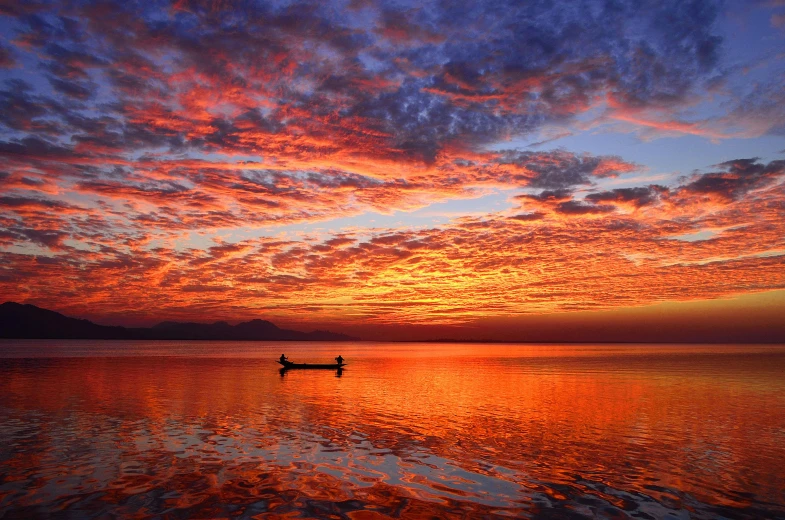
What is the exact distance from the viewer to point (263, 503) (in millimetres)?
17125

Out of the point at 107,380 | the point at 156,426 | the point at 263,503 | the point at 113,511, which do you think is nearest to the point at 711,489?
the point at 263,503

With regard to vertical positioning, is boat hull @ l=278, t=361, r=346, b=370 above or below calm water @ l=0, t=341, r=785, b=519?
above

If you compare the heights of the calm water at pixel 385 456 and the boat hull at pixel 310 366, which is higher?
the boat hull at pixel 310 366

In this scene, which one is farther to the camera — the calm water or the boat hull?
the boat hull

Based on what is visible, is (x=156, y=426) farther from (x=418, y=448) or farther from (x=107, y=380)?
(x=107, y=380)

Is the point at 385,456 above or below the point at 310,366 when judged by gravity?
below

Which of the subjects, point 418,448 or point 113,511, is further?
point 418,448

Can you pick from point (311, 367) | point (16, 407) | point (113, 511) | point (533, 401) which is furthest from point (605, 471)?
point (311, 367)

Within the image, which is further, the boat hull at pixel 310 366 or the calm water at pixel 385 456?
the boat hull at pixel 310 366

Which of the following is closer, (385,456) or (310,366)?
(385,456)

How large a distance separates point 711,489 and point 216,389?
45.2m

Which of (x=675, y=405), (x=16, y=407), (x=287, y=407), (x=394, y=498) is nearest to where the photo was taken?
(x=394, y=498)

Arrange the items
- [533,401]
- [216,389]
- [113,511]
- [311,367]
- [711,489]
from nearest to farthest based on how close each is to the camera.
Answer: [113,511], [711,489], [533,401], [216,389], [311,367]

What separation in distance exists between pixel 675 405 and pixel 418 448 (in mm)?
28612
